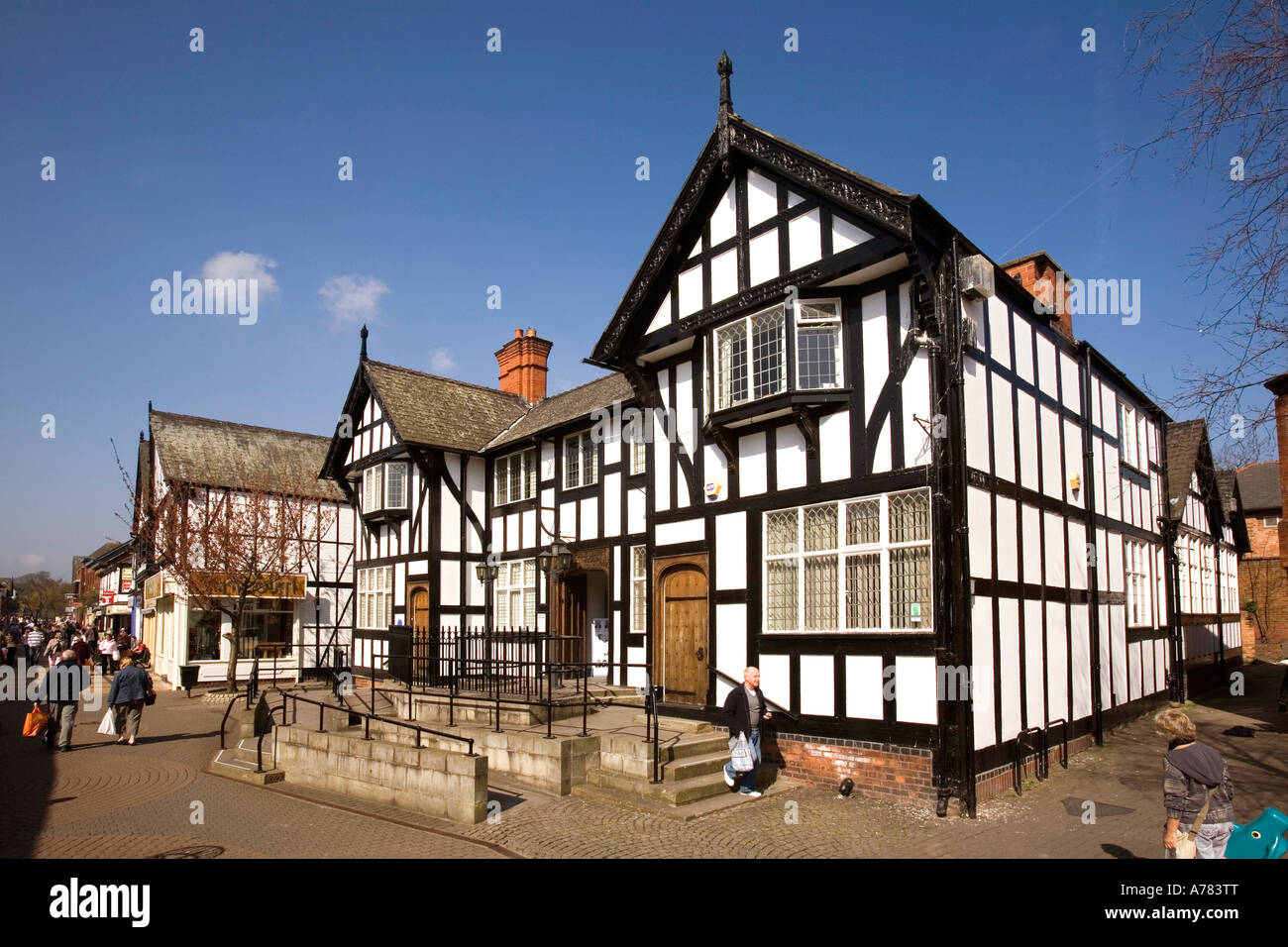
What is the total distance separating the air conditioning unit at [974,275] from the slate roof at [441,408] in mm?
15348

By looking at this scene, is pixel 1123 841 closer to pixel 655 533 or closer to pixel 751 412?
pixel 751 412

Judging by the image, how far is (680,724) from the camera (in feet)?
47.6

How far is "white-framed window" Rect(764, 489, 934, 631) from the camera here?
12.0m

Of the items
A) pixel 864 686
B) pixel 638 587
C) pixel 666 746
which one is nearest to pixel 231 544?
pixel 638 587

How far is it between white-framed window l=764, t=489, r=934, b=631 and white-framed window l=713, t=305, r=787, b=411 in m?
2.03

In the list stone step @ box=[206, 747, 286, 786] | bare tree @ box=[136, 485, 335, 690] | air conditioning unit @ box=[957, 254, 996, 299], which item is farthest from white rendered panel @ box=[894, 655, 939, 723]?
bare tree @ box=[136, 485, 335, 690]

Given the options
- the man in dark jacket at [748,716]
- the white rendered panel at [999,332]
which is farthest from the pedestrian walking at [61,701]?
the white rendered panel at [999,332]

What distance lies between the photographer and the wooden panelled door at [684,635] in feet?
49.4

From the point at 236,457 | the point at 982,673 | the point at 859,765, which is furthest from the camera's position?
the point at 236,457

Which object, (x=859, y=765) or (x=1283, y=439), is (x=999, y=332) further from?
(x=1283, y=439)

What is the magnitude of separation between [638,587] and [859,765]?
24.5 ft

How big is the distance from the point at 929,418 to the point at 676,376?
5574 mm

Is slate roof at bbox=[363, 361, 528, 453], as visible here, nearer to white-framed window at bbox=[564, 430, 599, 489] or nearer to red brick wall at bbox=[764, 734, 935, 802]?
white-framed window at bbox=[564, 430, 599, 489]
